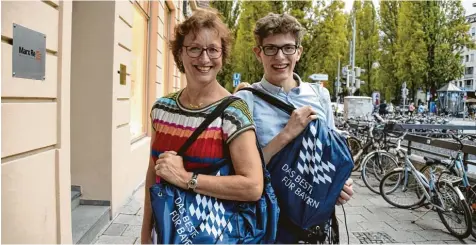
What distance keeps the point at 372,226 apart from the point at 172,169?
4350 mm

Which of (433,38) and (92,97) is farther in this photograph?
(433,38)

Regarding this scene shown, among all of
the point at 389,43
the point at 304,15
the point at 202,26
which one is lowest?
the point at 202,26

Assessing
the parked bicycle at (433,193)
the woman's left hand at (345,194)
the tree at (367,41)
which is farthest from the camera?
the tree at (367,41)

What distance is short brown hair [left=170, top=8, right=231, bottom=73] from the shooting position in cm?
157

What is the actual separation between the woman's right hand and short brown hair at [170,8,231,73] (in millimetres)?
372

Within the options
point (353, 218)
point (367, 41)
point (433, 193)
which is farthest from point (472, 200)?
point (367, 41)

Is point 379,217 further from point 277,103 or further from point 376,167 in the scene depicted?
point 277,103

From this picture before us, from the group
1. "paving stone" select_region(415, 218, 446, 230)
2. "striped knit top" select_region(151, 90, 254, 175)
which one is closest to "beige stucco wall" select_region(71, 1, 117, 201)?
"striped knit top" select_region(151, 90, 254, 175)

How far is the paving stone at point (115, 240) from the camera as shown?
420cm

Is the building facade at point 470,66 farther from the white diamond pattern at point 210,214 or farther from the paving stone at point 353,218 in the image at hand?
the white diamond pattern at point 210,214

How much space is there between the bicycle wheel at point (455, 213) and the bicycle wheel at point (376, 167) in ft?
6.54

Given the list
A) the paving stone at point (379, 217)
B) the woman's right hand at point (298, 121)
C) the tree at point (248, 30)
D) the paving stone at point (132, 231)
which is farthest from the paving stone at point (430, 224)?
the tree at point (248, 30)

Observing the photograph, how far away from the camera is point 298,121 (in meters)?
1.66

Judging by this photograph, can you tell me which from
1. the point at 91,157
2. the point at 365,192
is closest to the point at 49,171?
the point at 91,157
